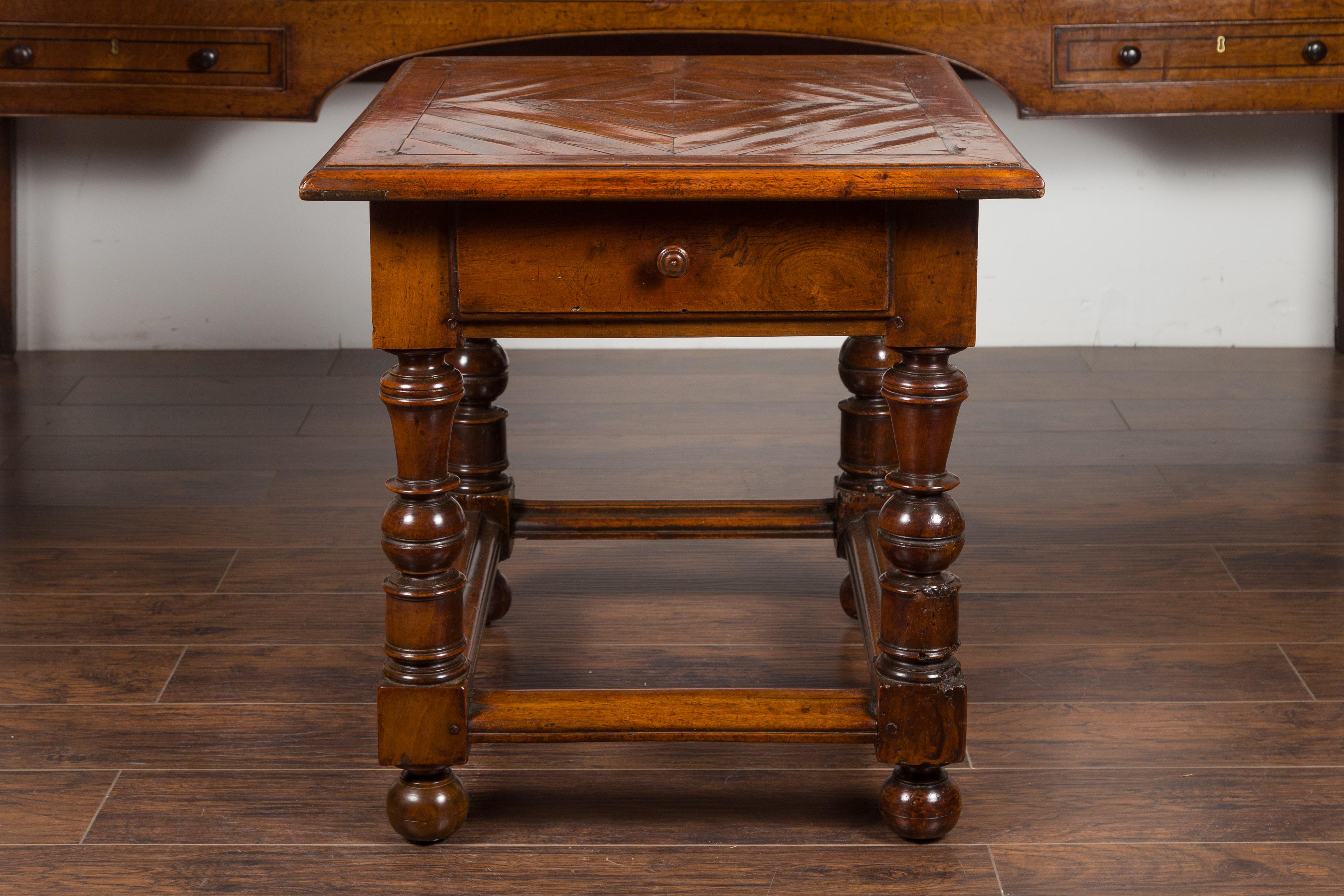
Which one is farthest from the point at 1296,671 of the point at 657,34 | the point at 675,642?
the point at 657,34

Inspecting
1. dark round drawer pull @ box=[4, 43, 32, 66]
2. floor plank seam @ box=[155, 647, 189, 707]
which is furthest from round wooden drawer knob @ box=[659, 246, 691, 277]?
dark round drawer pull @ box=[4, 43, 32, 66]

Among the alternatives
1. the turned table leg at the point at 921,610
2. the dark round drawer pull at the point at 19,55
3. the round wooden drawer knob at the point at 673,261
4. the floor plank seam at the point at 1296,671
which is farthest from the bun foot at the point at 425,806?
the dark round drawer pull at the point at 19,55

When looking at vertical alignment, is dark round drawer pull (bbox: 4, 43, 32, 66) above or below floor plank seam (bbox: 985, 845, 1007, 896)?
above

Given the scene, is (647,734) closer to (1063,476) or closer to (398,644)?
(398,644)

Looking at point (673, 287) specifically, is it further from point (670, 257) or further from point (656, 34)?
point (656, 34)

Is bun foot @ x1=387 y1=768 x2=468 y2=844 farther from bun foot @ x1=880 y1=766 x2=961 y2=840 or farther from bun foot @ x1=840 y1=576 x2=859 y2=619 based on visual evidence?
bun foot @ x1=840 y1=576 x2=859 y2=619

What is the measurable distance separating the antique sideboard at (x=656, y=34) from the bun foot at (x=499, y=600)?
98cm

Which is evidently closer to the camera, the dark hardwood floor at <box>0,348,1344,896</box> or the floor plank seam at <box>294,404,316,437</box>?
the dark hardwood floor at <box>0,348,1344,896</box>

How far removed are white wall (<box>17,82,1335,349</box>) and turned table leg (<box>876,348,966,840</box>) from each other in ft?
6.11

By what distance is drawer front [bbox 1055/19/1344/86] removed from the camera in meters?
2.39

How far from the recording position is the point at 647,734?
1349mm

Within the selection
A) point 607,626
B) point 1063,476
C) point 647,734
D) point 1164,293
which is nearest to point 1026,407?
point 1063,476

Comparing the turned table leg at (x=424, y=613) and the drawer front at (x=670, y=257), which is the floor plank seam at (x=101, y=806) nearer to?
the turned table leg at (x=424, y=613)

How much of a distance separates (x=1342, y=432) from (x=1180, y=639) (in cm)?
95
